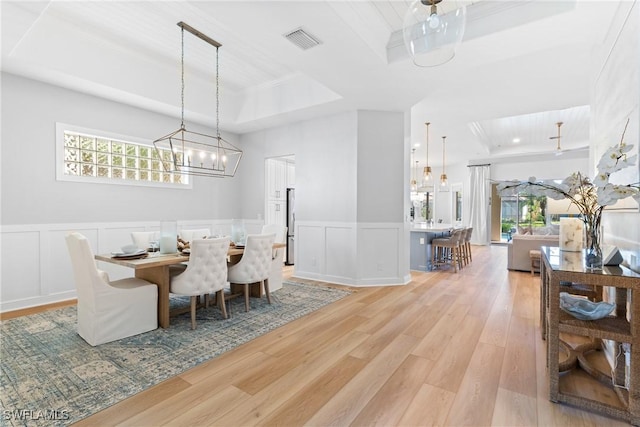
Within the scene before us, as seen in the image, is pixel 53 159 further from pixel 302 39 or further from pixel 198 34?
pixel 302 39

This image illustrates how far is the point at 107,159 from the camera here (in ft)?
15.0

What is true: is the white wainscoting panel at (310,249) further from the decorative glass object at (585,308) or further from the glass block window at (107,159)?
the decorative glass object at (585,308)

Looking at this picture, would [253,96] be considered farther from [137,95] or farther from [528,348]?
[528,348]

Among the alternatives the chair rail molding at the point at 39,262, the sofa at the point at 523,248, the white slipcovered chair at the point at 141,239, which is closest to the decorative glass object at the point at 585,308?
the white slipcovered chair at the point at 141,239

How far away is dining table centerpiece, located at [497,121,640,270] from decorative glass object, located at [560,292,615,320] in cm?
24

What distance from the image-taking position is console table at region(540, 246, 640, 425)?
167cm

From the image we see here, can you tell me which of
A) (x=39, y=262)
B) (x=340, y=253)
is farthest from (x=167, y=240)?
(x=340, y=253)

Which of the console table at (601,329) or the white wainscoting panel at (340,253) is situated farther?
the white wainscoting panel at (340,253)

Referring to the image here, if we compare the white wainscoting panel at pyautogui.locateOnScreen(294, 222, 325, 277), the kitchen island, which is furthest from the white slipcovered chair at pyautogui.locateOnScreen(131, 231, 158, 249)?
the kitchen island

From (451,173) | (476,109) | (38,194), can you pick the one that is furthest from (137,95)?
(451,173)

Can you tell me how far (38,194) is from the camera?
390 cm

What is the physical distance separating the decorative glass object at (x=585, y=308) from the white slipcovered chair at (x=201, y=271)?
9.38 ft

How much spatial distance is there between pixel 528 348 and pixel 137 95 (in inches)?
218

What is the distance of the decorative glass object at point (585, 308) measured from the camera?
185 centimetres
